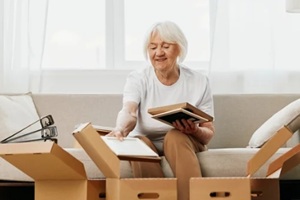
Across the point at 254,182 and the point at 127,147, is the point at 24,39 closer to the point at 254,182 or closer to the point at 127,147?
the point at 127,147

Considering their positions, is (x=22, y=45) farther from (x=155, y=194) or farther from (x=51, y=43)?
(x=155, y=194)

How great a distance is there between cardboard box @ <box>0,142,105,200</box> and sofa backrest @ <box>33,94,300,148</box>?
1.11 m

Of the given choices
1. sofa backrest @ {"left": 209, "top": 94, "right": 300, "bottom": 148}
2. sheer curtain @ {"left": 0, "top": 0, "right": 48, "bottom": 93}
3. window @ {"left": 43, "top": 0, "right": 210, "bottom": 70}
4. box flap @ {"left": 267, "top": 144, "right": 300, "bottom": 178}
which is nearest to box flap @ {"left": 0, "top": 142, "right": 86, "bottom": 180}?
box flap @ {"left": 267, "top": 144, "right": 300, "bottom": 178}

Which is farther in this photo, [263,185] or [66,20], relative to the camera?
[66,20]

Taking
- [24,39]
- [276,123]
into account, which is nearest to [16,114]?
[24,39]

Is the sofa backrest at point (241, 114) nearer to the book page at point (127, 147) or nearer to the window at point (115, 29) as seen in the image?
the window at point (115, 29)

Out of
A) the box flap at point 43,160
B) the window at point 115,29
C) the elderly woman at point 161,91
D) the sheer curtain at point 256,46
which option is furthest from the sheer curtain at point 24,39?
the box flap at point 43,160

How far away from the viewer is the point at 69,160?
2.18m

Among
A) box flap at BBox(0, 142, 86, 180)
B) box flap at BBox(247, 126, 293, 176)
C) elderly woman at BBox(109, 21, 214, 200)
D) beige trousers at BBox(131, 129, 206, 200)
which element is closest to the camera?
box flap at BBox(0, 142, 86, 180)

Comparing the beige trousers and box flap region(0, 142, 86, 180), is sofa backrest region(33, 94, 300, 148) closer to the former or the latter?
the beige trousers

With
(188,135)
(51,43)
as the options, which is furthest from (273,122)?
(51,43)

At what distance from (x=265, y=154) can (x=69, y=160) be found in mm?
694

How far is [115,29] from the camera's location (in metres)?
3.97

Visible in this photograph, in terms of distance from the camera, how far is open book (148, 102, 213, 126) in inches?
94.6
